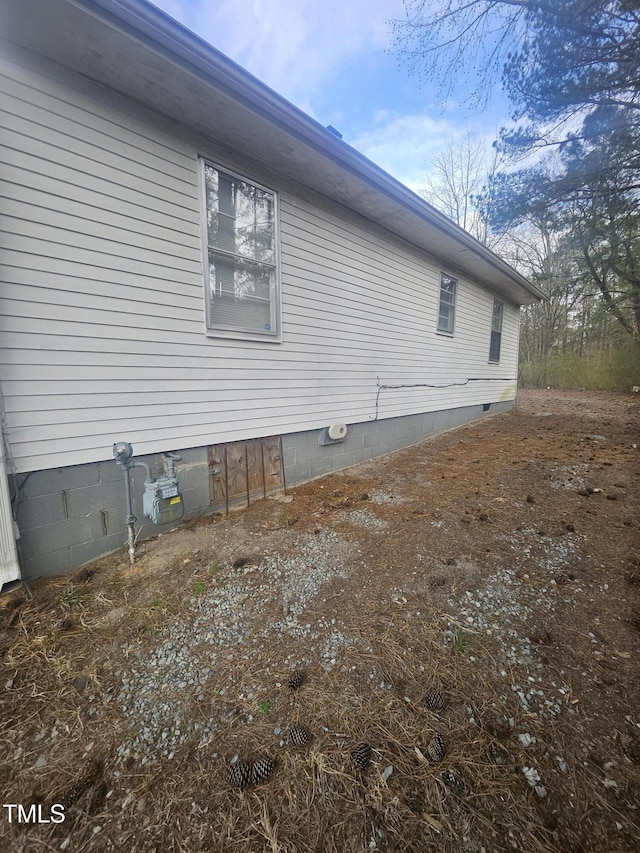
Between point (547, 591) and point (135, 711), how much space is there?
7.90 feet

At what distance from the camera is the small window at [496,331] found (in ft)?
29.5

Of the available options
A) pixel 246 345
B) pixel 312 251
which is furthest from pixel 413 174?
pixel 246 345

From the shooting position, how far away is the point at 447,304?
7.10 meters

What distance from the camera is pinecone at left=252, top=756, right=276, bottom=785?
48.1 inches

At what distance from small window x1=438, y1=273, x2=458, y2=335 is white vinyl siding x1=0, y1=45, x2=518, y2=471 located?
3040 millimetres

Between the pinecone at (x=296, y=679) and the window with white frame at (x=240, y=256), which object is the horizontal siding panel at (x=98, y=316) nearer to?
the window with white frame at (x=240, y=256)

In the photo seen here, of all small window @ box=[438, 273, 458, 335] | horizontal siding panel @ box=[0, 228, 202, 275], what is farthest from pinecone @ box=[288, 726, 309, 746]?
small window @ box=[438, 273, 458, 335]

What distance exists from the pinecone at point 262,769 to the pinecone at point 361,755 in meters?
0.30

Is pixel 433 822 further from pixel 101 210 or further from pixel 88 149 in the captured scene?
pixel 88 149

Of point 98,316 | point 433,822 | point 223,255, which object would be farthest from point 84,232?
point 433,822

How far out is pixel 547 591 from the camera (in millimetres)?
2229

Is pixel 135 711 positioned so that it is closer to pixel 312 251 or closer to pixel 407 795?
pixel 407 795

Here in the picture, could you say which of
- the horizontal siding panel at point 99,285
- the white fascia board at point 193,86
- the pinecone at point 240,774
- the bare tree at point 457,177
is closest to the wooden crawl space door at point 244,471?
the horizontal siding panel at point 99,285

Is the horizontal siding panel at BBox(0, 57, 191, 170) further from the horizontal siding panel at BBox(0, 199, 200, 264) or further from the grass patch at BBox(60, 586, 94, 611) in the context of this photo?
the grass patch at BBox(60, 586, 94, 611)
